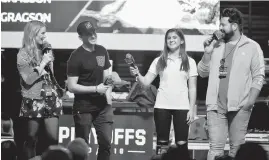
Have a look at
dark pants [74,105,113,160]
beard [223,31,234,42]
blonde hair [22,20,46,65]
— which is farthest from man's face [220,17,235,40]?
blonde hair [22,20,46,65]

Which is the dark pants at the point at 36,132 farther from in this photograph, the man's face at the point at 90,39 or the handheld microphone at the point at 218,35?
the handheld microphone at the point at 218,35

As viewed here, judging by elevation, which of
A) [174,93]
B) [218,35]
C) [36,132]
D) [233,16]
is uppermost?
[233,16]

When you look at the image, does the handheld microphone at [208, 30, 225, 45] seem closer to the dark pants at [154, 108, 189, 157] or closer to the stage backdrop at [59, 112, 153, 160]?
the dark pants at [154, 108, 189, 157]

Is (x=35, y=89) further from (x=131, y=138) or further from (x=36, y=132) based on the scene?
(x=131, y=138)

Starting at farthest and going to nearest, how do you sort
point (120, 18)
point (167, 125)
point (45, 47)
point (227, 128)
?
1. point (120, 18)
2. point (45, 47)
3. point (167, 125)
4. point (227, 128)

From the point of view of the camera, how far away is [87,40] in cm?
530

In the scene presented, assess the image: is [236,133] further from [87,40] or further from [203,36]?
[203,36]

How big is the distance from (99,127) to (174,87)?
0.78m

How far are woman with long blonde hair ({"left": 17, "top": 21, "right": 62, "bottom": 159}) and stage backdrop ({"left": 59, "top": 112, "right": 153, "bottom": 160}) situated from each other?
133 centimetres

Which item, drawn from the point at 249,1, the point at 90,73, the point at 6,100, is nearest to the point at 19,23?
the point at 6,100

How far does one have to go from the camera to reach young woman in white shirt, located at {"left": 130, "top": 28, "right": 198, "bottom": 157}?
5.16 metres

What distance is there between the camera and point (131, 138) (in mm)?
6461

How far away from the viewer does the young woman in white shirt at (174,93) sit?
5156mm

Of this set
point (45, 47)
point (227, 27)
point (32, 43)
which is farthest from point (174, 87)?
point (32, 43)
